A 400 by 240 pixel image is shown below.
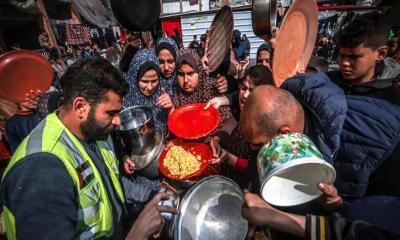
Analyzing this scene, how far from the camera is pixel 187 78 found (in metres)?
3.05

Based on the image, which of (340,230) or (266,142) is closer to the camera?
(340,230)

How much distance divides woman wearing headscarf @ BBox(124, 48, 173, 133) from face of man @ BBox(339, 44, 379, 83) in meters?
1.93

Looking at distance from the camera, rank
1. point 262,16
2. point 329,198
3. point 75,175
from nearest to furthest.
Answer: point 329,198 → point 75,175 → point 262,16

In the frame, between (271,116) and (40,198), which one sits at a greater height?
(271,116)

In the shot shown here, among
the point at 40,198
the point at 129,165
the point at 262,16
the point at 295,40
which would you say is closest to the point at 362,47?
the point at 295,40

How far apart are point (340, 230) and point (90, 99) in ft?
5.00

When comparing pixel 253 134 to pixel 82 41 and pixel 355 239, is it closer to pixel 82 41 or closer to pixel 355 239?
pixel 355 239

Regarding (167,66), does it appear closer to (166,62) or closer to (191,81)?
(166,62)

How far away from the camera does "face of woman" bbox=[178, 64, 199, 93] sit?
9.95 ft

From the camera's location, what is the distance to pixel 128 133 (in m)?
2.38

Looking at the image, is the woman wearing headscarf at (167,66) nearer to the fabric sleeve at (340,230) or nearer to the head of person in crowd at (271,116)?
the head of person in crowd at (271,116)

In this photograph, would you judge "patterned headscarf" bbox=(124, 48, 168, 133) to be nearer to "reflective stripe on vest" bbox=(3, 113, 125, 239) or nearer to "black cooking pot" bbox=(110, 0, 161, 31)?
"black cooking pot" bbox=(110, 0, 161, 31)

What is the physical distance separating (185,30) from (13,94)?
16.4 metres

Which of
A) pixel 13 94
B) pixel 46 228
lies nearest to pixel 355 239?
pixel 46 228
